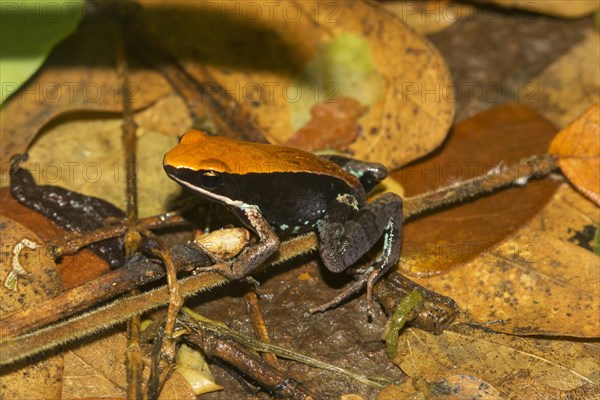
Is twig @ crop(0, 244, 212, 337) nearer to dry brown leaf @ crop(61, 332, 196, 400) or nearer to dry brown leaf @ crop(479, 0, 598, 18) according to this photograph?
dry brown leaf @ crop(61, 332, 196, 400)

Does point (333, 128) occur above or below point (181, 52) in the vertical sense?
below

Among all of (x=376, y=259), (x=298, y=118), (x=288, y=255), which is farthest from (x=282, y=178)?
(x=298, y=118)

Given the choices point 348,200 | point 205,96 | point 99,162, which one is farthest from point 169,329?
point 205,96

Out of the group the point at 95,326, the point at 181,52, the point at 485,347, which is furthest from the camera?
the point at 181,52

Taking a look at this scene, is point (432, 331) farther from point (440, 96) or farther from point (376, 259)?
point (440, 96)

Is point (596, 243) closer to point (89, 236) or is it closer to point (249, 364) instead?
point (249, 364)

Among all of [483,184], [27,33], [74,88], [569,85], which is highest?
[27,33]
